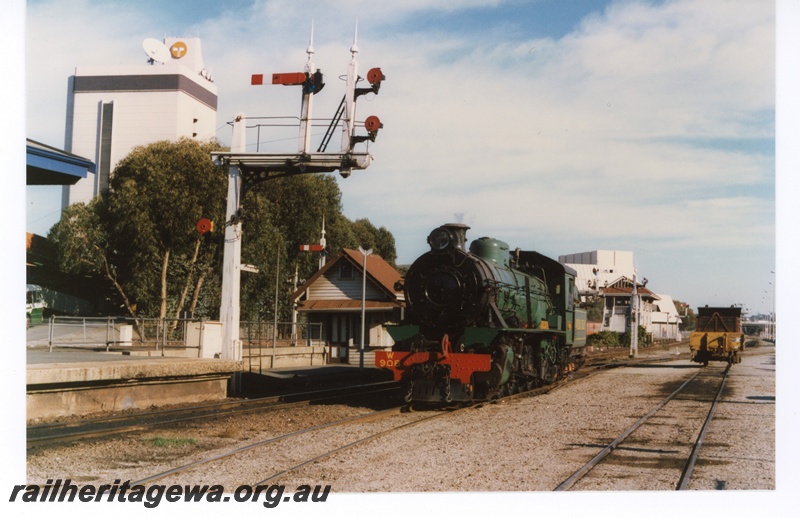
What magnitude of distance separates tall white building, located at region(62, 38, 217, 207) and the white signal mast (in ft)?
3.19

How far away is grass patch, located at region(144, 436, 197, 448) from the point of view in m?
9.20

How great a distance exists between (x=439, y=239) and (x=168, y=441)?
6.48 metres

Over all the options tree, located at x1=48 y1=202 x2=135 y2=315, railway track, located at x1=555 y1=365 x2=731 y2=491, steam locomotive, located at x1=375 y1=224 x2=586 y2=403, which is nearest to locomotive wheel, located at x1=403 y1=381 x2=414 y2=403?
steam locomotive, located at x1=375 y1=224 x2=586 y2=403

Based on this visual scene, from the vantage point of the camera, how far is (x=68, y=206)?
14.0 metres

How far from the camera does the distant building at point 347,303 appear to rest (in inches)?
1134

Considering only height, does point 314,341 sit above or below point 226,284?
below

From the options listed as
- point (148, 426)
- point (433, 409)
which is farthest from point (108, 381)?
point (433, 409)

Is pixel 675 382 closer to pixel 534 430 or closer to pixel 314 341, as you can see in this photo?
pixel 534 430

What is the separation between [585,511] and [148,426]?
6.52m

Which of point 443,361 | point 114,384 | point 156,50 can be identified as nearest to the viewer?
point 156,50

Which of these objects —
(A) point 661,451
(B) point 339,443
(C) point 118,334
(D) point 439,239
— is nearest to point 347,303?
(C) point 118,334

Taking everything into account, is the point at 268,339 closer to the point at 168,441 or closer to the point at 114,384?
the point at 114,384

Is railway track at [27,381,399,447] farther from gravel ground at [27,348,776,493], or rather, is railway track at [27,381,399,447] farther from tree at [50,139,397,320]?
tree at [50,139,397,320]

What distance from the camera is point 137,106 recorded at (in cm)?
1418
